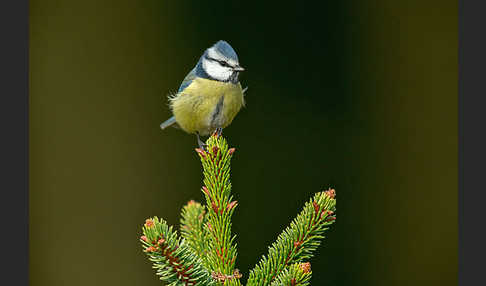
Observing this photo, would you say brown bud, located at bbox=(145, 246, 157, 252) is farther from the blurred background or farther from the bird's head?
the blurred background

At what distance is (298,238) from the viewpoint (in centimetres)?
88

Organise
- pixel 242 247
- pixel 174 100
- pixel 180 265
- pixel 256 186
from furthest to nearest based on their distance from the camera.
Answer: pixel 256 186 < pixel 242 247 < pixel 174 100 < pixel 180 265

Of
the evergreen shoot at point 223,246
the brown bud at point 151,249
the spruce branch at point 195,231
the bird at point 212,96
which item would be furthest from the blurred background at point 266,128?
the brown bud at point 151,249

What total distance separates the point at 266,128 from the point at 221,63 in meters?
1.01

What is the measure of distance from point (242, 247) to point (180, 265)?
1.33 metres

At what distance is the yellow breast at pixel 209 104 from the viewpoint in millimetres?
1367

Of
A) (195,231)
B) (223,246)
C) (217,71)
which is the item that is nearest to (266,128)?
(217,71)

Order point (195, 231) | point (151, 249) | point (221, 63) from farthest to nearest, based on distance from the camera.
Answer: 1. point (221, 63)
2. point (195, 231)
3. point (151, 249)

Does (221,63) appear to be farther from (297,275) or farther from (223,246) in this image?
(297,275)

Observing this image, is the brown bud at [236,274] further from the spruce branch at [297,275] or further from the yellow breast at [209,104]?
the yellow breast at [209,104]
